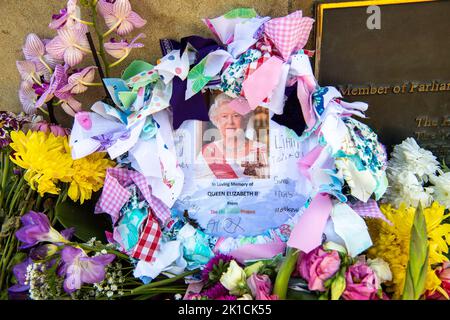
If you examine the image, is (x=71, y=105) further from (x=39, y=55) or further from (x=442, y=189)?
(x=442, y=189)

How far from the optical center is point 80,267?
127cm

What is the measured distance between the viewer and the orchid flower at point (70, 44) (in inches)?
53.9

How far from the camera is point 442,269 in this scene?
47.9 inches

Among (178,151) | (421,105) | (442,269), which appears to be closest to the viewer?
(442,269)

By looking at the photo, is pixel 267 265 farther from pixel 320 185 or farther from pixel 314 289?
pixel 320 185

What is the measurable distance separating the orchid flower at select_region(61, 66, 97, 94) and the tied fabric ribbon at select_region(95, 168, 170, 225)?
299 millimetres

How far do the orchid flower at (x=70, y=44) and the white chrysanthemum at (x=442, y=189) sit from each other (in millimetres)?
1274

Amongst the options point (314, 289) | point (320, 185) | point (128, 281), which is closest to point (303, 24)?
point (320, 185)

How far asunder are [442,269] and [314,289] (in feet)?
1.30

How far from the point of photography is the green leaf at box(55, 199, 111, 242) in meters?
1.46

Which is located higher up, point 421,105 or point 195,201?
point 421,105

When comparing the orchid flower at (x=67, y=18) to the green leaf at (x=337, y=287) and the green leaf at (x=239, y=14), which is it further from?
the green leaf at (x=337, y=287)

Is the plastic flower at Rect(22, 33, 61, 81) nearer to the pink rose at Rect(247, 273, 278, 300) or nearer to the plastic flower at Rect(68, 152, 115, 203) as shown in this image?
the plastic flower at Rect(68, 152, 115, 203)
